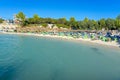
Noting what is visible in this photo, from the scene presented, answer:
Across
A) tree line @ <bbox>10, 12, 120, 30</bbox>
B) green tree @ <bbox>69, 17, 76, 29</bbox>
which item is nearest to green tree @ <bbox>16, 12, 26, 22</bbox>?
tree line @ <bbox>10, 12, 120, 30</bbox>

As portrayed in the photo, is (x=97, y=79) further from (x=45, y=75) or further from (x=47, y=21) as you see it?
(x=47, y=21)

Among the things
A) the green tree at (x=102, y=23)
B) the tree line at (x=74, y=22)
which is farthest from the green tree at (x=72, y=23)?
the green tree at (x=102, y=23)

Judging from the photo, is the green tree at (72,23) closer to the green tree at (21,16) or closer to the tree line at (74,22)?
the tree line at (74,22)

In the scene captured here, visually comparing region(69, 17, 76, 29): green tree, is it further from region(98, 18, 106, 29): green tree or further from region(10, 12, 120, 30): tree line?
region(98, 18, 106, 29): green tree

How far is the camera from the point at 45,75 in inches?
533

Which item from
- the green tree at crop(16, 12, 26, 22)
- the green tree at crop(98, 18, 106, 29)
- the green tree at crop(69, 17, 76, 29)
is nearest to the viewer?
the green tree at crop(98, 18, 106, 29)

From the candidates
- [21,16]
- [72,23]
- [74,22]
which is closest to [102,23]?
[74,22]

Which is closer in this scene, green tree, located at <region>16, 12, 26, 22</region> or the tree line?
the tree line

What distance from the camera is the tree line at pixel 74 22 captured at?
77.1 meters

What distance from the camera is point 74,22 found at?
3268 inches

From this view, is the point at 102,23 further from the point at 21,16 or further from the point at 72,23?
the point at 21,16

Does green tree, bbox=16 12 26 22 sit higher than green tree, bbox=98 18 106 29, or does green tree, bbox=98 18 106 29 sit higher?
green tree, bbox=16 12 26 22

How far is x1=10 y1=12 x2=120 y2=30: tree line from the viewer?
77.1 m

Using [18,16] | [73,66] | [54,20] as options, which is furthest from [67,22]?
[73,66]
